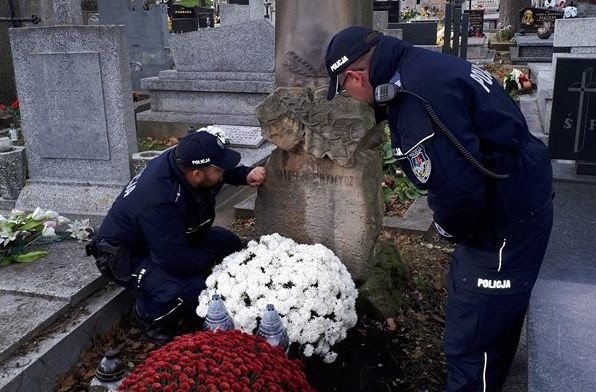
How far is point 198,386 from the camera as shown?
2.22m

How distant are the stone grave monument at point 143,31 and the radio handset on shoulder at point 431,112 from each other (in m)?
10.9

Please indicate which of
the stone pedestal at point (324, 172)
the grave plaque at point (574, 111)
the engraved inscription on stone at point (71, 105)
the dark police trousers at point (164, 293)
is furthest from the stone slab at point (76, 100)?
the grave plaque at point (574, 111)

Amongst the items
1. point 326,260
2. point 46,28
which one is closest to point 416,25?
point 46,28

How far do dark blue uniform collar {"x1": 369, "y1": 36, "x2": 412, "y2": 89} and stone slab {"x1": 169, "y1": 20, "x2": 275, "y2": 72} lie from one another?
6.31 m

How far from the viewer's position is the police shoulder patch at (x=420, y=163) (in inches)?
91.0

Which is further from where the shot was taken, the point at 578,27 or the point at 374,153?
the point at 578,27

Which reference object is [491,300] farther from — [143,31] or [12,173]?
[143,31]

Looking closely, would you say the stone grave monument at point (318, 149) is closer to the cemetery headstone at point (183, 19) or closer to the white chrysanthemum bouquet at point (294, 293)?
the white chrysanthemum bouquet at point (294, 293)

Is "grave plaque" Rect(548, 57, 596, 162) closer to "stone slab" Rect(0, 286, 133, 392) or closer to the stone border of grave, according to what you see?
the stone border of grave

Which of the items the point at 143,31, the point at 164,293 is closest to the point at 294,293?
the point at 164,293

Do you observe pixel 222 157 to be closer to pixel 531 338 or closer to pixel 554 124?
pixel 531 338

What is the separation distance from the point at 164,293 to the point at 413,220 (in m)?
2.58

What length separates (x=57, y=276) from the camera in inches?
151

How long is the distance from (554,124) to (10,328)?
489 cm
